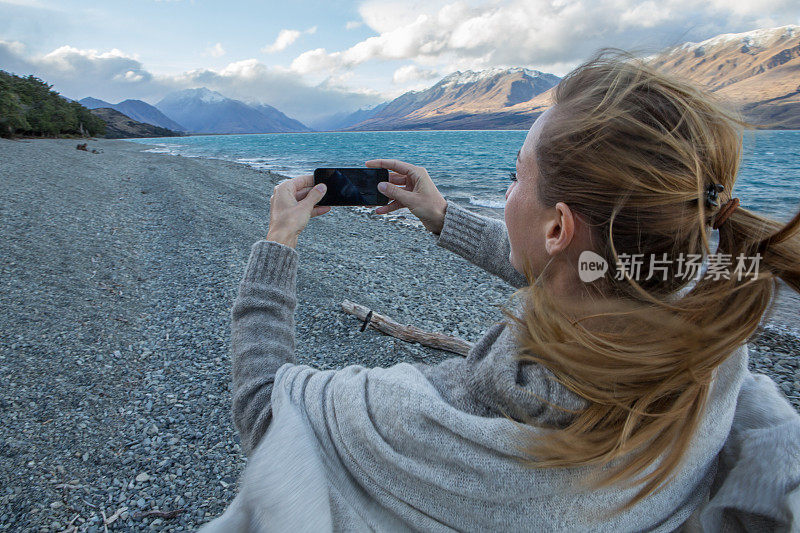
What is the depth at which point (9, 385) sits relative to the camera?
383 cm

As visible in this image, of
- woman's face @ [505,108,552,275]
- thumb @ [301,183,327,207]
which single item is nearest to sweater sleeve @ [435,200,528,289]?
thumb @ [301,183,327,207]

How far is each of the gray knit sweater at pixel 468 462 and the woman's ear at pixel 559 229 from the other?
0.86 feet

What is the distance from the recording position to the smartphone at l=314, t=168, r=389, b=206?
7.18 ft

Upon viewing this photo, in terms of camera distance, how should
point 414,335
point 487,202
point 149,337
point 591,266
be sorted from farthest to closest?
1. point 487,202
2. point 414,335
3. point 149,337
4. point 591,266

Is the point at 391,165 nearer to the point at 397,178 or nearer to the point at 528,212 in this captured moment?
the point at 397,178

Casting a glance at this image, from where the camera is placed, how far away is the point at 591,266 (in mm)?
1136

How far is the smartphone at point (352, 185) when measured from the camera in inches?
86.1

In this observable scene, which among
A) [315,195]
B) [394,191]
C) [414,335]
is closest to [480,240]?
[394,191]

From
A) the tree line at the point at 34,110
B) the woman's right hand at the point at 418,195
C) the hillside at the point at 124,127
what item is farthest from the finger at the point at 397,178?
the hillside at the point at 124,127

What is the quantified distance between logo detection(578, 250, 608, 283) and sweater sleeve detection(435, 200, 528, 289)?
998 millimetres

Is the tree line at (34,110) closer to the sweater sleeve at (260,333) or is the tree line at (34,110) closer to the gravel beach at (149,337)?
the gravel beach at (149,337)

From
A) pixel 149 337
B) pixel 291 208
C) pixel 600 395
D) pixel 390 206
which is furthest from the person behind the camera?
pixel 149 337

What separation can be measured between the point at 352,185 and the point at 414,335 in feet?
10.2

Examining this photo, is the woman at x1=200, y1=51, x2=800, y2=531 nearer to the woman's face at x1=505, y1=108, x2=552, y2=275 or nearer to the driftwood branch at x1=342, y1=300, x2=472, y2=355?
the woman's face at x1=505, y1=108, x2=552, y2=275
